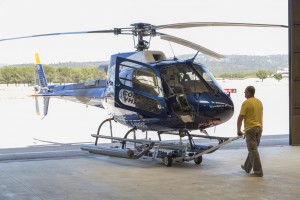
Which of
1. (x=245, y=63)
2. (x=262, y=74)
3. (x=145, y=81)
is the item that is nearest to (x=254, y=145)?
(x=145, y=81)

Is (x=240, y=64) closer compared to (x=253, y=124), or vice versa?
(x=253, y=124)

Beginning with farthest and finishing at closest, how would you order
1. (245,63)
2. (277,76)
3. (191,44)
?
(277,76)
(245,63)
(191,44)

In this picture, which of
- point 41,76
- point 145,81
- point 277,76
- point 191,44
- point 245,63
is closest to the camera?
point 145,81

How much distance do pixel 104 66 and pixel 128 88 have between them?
1.79 metres

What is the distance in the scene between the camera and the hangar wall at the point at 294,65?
38.2 feet

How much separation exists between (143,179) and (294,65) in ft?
18.3

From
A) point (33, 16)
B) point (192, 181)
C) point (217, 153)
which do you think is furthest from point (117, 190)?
point (33, 16)

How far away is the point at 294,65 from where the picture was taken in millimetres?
11773

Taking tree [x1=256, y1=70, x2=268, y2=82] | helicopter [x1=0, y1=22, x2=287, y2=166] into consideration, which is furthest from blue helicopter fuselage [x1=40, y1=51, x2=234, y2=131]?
tree [x1=256, y1=70, x2=268, y2=82]

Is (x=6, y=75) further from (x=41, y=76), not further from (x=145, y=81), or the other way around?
(x=145, y=81)

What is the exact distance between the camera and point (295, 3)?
11.6m

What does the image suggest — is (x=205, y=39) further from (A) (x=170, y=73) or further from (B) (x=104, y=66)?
(A) (x=170, y=73)

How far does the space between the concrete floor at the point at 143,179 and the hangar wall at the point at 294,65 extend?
1732 millimetres

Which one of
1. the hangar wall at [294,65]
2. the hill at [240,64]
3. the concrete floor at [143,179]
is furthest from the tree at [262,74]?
the concrete floor at [143,179]
